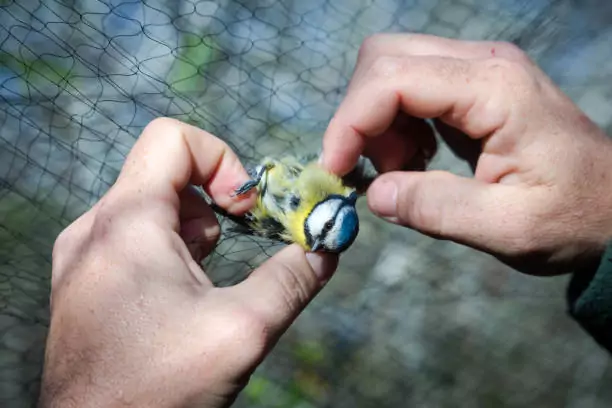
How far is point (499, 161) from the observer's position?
41.0 inches

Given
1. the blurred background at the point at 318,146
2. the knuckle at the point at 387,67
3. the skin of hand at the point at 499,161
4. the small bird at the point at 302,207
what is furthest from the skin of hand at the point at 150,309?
the blurred background at the point at 318,146

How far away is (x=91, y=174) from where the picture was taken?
174 centimetres

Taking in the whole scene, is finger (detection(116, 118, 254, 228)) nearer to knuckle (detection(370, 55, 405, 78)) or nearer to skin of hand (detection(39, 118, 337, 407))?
skin of hand (detection(39, 118, 337, 407))

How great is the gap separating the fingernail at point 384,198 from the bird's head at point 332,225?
0.04 meters

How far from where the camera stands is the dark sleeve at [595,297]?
3.36 feet

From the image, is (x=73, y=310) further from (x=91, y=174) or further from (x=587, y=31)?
(x=587, y=31)

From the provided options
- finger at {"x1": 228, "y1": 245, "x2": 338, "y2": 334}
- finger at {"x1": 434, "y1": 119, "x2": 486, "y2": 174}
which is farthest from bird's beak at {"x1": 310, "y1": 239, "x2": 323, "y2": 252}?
finger at {"x1": 434, "y1": 119, "x2": 486, "y2": 174}

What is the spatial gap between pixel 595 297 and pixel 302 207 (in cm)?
51

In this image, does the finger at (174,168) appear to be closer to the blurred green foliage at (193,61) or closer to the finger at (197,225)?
the finger at (197,225)

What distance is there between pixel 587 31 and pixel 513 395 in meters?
1.00

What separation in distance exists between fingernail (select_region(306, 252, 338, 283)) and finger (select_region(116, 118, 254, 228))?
202 millimetres

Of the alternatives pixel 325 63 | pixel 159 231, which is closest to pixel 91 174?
pixel 325 63

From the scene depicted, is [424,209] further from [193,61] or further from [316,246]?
[193,61]

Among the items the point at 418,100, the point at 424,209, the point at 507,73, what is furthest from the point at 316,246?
the point at 507,73
